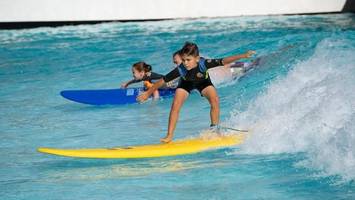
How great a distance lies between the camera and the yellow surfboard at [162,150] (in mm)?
6703

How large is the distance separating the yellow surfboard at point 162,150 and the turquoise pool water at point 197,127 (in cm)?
8

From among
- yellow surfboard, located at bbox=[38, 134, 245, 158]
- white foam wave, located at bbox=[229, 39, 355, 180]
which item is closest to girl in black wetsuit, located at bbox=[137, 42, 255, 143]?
yellow surfboard, located at bbox=[38, 134, 245, 158]

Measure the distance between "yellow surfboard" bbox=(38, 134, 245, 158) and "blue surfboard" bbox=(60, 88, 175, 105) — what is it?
309 centimetres

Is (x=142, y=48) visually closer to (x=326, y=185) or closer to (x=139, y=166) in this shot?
(x=139, y=166)

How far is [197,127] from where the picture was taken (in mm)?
8414

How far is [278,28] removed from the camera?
707 inches

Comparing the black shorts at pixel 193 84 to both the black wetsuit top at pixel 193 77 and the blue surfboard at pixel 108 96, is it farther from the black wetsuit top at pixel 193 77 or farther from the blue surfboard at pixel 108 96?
the blue surfboard at pixel 108 96

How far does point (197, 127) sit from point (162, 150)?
1.63m

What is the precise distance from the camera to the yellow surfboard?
264 inches

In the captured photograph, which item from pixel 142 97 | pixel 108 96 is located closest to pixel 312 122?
pixel 142 97

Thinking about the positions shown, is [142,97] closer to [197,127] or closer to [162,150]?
[162,150]

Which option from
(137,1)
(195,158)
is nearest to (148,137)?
(195,158)

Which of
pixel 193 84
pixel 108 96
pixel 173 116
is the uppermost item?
pixel 193 84

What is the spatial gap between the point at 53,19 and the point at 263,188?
16.1 meters
